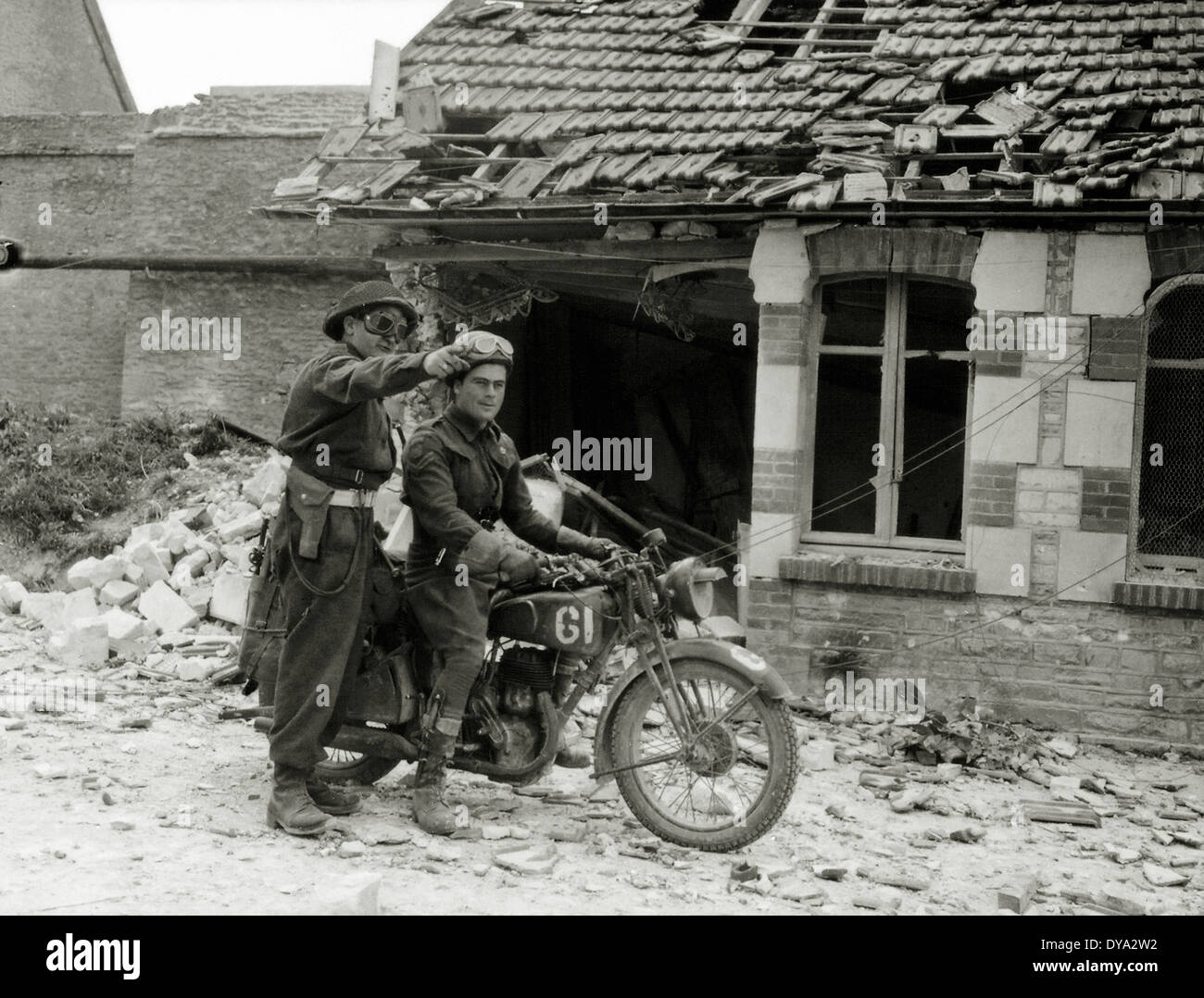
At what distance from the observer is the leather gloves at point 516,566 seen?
5.30 meters

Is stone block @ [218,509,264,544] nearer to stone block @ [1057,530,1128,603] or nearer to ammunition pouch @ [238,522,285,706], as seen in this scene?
ammunition pouch @ [238,522,285,706]

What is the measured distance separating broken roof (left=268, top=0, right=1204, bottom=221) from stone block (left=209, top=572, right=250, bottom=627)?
2656 mm

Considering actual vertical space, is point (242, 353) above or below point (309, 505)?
above

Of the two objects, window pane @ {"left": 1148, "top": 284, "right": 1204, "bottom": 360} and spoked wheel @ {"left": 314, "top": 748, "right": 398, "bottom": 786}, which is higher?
window pane @ {"left": 1148, "top": 284, "right": 1204, "bottom": 360}

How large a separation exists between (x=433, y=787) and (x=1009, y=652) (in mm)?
4382

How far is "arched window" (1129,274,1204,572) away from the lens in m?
8.45

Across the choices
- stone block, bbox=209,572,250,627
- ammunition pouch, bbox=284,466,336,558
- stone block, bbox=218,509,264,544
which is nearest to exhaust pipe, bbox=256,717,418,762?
ammunition pouch, bbox=284,466,336,558

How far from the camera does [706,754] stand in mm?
5258

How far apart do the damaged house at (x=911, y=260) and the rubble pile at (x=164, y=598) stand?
240 cm

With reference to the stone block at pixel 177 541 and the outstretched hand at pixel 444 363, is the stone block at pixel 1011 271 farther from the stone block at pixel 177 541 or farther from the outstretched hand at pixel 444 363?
the stone block at pixel 177 541

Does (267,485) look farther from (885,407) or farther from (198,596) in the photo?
(885,407)

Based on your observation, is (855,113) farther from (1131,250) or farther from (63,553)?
(63,553)

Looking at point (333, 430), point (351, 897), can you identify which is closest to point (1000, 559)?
point (333, 430)

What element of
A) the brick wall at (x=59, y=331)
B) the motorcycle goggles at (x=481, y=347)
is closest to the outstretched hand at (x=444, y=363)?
the motorcycle goggles at (x=481, y=347)
